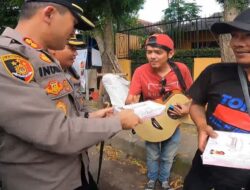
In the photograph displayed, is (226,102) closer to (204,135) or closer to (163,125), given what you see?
(204,135)

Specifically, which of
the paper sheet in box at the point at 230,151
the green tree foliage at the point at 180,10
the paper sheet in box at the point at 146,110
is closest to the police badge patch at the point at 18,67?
the paper sheet in box at the point at 146,110

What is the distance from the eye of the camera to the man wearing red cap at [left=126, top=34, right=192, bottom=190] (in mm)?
3029

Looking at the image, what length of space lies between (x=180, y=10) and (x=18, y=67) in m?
12.4

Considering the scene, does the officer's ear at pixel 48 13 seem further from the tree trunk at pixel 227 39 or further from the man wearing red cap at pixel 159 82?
the tree trunk at pixel 227 39

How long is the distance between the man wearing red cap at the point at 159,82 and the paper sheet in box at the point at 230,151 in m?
1.22

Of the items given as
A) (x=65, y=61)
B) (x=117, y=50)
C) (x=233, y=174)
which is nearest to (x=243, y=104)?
(x=233, y=174)

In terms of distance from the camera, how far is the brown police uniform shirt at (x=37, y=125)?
1295 mm

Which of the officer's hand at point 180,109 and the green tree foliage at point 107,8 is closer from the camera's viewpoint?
the officer's hand at point 180,109

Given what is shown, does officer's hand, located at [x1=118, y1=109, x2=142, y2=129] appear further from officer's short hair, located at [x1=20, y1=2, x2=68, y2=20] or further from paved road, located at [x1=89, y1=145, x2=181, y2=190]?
paved road, located at [x1=89, y1=145, x2=181, y2=190]

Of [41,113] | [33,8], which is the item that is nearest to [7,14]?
[33,8]

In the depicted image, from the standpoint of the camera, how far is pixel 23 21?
156 cm

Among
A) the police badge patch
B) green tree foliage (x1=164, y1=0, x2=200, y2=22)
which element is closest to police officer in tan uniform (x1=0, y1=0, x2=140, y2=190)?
the police badge patch

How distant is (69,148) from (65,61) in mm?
1949

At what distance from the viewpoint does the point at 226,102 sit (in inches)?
71.4
